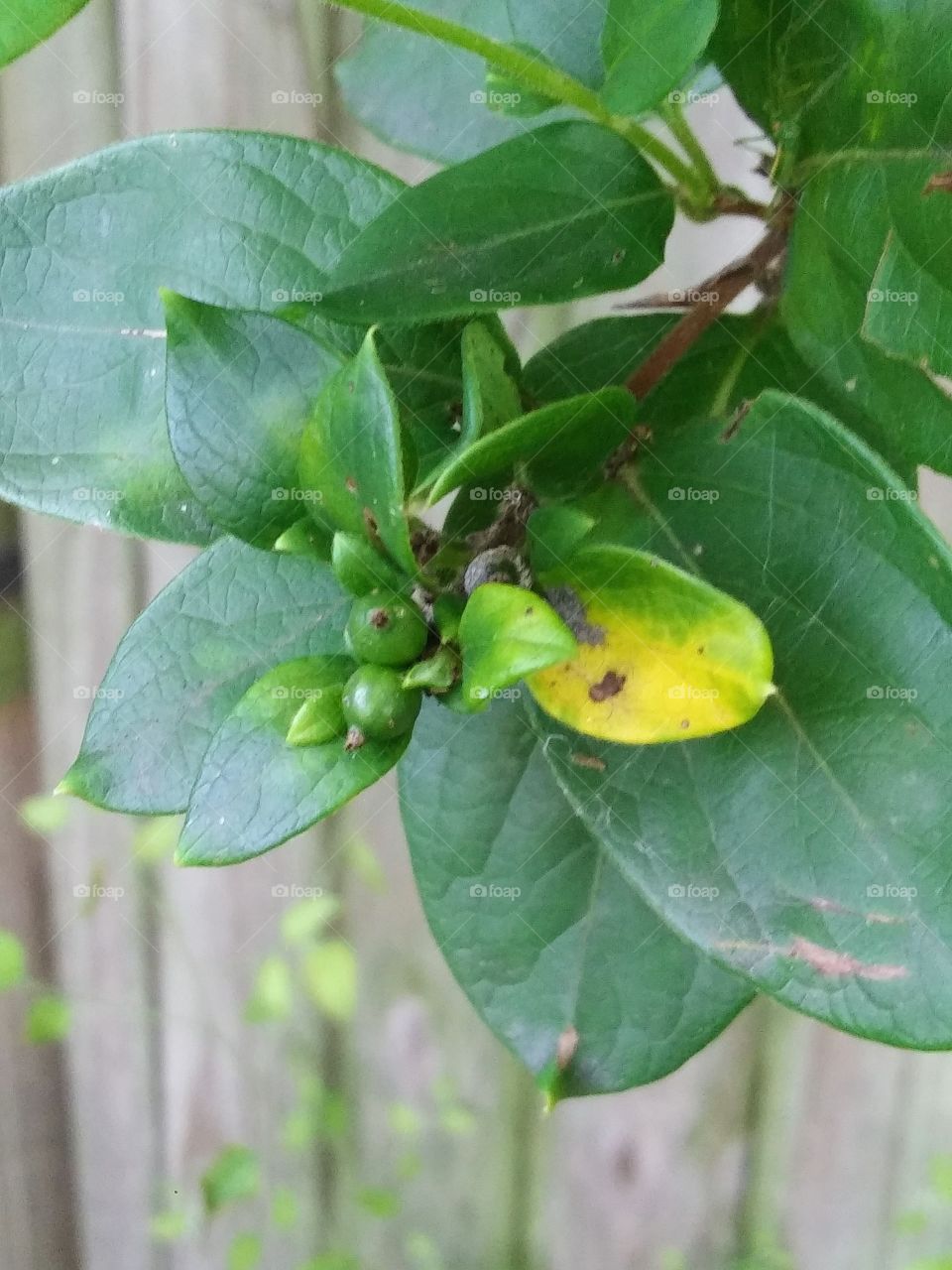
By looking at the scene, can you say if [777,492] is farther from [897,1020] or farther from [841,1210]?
[841,1210]

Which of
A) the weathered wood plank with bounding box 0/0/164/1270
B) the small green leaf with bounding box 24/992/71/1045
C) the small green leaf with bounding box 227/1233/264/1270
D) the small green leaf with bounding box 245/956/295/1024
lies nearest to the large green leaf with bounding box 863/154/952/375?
the weathered wood plank with bounding box 0/0/164/1270

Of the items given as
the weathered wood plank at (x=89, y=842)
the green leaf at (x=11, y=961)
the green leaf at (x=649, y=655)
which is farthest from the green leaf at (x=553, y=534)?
the green leaf at (x=11, y=961)

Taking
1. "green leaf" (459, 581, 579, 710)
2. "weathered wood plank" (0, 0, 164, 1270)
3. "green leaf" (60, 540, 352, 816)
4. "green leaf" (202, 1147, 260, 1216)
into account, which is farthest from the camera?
"green leaf" (202, 1147, 260, 1216)

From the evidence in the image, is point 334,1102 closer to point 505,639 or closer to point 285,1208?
point 285,1208

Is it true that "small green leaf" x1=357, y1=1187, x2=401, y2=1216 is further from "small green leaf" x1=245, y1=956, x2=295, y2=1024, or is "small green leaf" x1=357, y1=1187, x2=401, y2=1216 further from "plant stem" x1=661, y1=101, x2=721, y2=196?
"plant stem" x1=661, y1=101, x2=721, y2=196

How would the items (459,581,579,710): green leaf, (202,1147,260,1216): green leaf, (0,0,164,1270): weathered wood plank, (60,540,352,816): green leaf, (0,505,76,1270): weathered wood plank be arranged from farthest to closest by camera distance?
(202,1147,260,1216): green leaf < (0,505,76,1270): weathered wood plank < (0,0,164,1270): weathered wood plank < (60,540,352,816): green leaf < (459,581,579,710): green leaf

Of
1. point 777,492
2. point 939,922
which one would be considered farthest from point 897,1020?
point 777,492

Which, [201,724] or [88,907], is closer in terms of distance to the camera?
[201,724]
